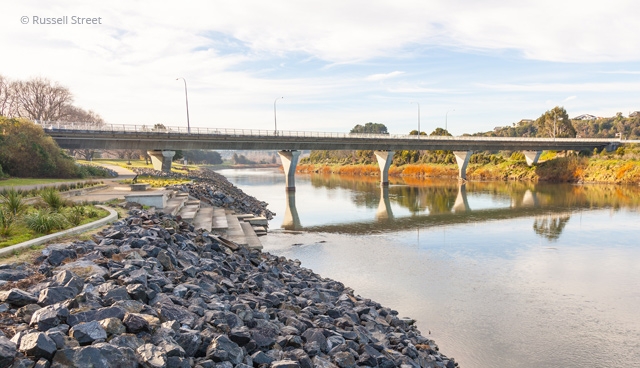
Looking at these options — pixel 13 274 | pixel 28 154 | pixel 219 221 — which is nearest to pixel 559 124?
pixel 219 221

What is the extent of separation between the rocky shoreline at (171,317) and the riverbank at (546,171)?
7479 cm

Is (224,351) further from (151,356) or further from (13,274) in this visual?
(13,274)

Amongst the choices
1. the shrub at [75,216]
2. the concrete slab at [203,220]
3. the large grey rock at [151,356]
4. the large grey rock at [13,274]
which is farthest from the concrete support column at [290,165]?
the large grey rock at [151,356]

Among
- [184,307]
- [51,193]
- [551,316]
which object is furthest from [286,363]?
[51,193]

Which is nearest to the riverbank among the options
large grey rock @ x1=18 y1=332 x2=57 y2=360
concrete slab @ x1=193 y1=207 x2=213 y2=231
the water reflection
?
the water reflection

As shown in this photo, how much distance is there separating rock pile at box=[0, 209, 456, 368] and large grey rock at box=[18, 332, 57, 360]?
12mm

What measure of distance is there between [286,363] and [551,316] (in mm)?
10699

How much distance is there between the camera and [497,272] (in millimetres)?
19359

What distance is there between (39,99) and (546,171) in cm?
9439

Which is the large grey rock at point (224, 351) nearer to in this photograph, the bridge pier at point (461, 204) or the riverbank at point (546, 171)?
the bridge pier at point (461, 204)

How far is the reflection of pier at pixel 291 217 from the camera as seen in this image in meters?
33.4

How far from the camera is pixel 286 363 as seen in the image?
7254 mm

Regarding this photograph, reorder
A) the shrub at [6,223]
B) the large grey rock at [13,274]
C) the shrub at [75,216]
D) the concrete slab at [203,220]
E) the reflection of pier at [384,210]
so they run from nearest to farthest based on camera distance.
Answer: the large grey rock at [13,274] → the shrub at [6,223] → the shrub at [75,216] → the concrete slab at [203,220] → the reflection of pier at [384,210]

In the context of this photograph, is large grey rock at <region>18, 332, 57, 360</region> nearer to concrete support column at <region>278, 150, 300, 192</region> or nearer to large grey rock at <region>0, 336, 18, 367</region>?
large grey rock at <region>0, 336, 18, 367</region>
